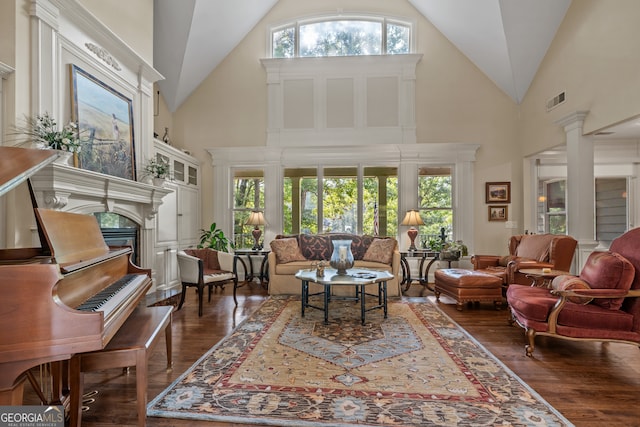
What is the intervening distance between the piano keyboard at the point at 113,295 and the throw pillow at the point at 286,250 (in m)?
2.72

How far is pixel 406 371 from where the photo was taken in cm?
242

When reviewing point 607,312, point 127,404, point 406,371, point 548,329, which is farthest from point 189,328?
point 607,312

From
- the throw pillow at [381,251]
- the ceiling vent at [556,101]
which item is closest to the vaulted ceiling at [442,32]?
the ceiling vent at [556,101]

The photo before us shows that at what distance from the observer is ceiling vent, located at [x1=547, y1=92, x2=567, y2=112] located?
4.93m

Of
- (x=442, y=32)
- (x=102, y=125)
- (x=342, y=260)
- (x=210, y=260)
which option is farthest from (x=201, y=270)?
(x=442, y=32)

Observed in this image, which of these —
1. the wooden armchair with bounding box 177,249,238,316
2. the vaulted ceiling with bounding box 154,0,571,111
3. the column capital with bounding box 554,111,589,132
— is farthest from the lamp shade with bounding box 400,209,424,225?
the wooden armchair with bounding box 177,249,238,316

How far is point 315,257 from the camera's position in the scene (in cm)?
547

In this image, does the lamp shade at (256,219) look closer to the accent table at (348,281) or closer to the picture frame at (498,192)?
the accent table at (348,281)

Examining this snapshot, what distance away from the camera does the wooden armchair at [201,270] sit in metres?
4.00

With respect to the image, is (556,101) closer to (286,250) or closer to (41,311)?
(286,250)

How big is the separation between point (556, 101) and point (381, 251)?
3.46 metres

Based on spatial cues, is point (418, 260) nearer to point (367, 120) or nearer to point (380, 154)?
point (380, 154)

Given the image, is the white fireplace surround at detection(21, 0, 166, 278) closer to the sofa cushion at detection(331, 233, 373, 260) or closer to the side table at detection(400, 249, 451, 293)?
the sofa cushion at detection(331, 233, 373, 260)

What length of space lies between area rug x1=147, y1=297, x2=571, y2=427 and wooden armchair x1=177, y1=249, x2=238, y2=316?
38.0 inches
